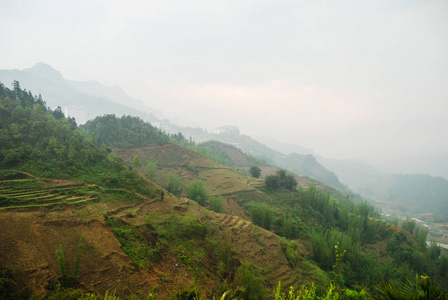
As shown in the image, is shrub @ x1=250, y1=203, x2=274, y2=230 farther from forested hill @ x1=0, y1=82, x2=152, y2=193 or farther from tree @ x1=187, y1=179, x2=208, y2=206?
forested hill @ x1=0, y1=82, x2=152, y2=193

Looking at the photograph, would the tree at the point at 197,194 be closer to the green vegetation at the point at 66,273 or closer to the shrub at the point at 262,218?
the shrub at the point at 262,218

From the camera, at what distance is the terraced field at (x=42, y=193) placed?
37.5ft

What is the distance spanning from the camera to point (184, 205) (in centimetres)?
1900

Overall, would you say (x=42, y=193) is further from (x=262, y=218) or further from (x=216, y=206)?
(x=262, y=218)

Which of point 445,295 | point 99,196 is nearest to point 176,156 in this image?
point 99,196

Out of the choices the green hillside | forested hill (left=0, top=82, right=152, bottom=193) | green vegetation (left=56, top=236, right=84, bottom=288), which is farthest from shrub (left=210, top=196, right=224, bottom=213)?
green vegetation (left=56, top=236, right=84, bottom=288)

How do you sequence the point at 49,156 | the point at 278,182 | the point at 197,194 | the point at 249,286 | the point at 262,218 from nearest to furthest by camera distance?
the point at 249,286 < the point at 49,156 < the point at 262,218 < the point at 197,194 < the point at 278,182

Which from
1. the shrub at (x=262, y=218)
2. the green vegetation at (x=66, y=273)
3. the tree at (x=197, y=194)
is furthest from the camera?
the tree at (x=197, y=194)

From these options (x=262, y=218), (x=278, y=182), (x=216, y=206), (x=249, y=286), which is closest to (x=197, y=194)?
(x=216, y=206)

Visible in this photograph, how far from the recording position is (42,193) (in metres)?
13.0

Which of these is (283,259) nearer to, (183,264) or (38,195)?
(183,264)

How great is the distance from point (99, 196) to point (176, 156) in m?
33.8

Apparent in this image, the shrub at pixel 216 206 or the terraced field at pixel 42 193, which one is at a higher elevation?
the terraced field at pixel 42 193

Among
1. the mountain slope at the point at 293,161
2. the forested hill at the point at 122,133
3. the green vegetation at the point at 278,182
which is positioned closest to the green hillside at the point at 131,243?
the green vegetation at the point at 278,182
